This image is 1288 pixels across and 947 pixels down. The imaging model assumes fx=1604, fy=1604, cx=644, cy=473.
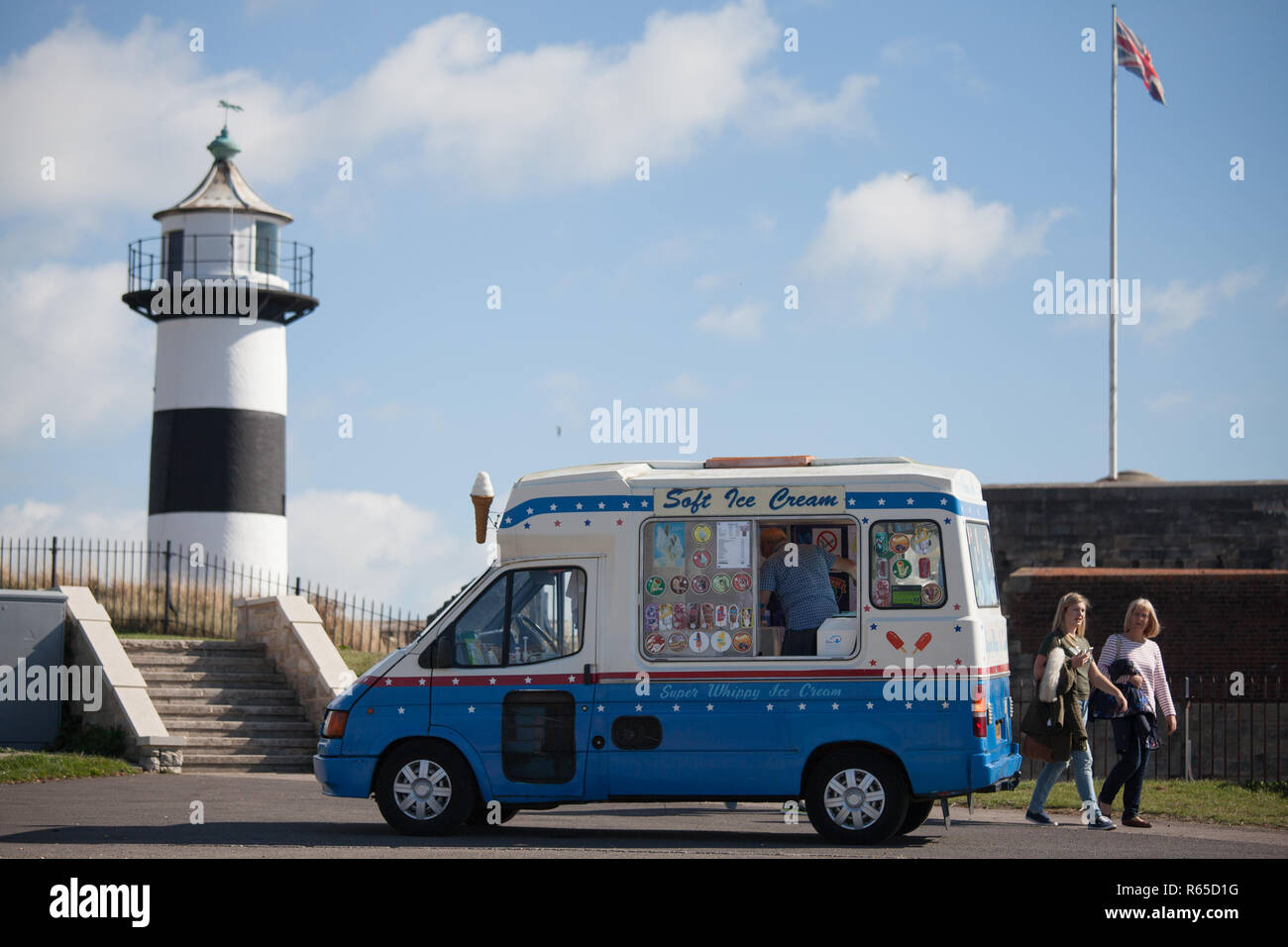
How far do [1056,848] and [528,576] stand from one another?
4228 millimetres

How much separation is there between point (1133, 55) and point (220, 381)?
62.4ft

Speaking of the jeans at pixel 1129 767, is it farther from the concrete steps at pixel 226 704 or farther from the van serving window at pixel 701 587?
the concrete steps at pixel 226 704

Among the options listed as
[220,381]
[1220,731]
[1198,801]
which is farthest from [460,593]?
[220,381]

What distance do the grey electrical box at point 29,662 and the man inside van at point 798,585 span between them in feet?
36.3

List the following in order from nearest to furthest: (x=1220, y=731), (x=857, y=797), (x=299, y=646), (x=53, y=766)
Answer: (x=857, y=797), (x=53, y=766), (x=299, y=646), (x=1220, y=731)

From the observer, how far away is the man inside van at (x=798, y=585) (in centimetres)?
1173

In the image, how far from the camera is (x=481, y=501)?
13875 mm

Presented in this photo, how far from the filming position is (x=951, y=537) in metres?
11.3

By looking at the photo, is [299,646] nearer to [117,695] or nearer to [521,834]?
[117,695]

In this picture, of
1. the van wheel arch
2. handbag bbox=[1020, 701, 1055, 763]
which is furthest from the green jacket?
the van wheel arch

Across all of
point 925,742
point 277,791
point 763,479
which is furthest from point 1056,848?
point 277,791

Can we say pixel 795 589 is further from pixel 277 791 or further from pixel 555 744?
pixel 277 791

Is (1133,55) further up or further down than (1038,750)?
further up

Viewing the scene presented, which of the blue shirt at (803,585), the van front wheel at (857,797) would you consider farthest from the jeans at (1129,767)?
the blue shirt at (803,585)
